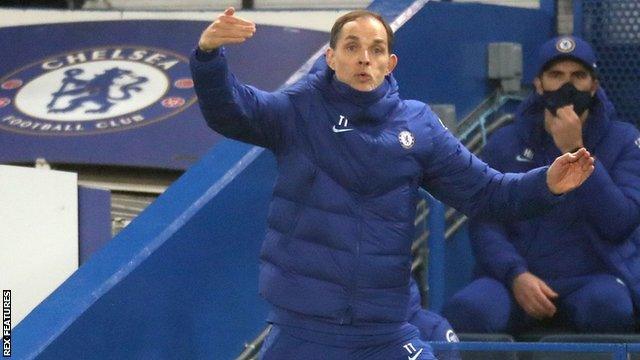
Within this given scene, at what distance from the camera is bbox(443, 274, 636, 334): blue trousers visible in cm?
633

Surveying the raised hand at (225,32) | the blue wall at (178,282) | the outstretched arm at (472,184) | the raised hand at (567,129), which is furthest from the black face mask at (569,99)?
the raised hand at (225,32)

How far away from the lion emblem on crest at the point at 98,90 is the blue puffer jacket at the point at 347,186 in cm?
345

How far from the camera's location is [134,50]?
28.8 ft

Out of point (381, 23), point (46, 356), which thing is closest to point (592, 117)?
point (381, 23)

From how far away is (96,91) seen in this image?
8.52 meters

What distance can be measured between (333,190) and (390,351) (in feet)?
1.64

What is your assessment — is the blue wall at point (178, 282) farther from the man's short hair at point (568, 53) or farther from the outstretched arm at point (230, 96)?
the outstretched arm at point (230, 96)

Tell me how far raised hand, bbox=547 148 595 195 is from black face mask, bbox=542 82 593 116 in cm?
173

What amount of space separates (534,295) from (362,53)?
5.84 ft

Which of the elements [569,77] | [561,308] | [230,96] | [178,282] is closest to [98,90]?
[178,282]

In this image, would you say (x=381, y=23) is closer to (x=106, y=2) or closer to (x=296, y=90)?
(x=296, y=90)

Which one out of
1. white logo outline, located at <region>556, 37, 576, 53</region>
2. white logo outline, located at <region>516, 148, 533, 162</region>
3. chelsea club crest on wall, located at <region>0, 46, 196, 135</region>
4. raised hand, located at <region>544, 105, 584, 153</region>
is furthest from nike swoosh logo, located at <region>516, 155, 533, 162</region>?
chelsea club crest on wall, located at <region>0, 46, 196, 135</region>

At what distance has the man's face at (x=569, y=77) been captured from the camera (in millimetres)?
6719

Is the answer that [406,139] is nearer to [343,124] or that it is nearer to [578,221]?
[343,124]
